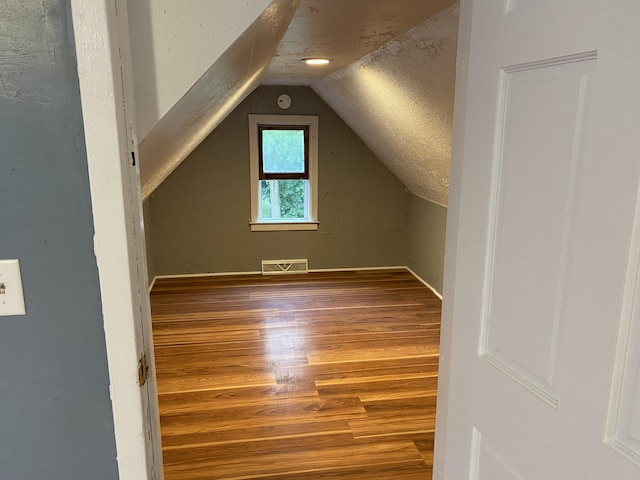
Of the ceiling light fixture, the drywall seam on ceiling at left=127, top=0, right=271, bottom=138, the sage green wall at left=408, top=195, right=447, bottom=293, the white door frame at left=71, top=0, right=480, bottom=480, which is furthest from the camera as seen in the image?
the sage green wall at left=408, top=195, right=447, bottom=293

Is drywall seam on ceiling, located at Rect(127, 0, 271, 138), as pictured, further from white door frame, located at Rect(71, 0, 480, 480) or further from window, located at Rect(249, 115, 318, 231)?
window, located at Rect(249, 115, 318, 231)

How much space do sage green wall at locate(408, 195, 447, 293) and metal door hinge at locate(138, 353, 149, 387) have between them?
345 centimetres

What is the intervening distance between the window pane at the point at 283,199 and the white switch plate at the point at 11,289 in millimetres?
3921

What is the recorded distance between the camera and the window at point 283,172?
461 cm

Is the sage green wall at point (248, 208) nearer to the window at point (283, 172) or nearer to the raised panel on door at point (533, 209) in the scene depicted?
the window at point (283, 172)

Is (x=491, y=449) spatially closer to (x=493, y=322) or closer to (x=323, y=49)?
(x=493, y=322)

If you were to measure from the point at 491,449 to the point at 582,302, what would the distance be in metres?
0.41

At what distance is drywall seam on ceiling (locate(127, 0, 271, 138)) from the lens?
3.13 feet

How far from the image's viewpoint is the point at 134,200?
935mm

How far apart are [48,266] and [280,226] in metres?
3.94

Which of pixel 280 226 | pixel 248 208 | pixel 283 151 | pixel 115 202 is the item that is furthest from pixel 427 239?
pixel 115 202

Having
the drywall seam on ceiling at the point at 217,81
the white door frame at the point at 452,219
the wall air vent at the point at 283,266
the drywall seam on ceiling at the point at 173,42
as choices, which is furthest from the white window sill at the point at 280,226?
the drywall seam on ceiling at the point at 173,42

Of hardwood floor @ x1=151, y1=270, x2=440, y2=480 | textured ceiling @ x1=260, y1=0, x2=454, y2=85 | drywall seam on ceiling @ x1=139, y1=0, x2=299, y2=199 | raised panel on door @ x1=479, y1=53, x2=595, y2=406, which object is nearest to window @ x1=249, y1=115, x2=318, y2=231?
hardwood floor @ x1=151, y1=270, x2=440, y2=480

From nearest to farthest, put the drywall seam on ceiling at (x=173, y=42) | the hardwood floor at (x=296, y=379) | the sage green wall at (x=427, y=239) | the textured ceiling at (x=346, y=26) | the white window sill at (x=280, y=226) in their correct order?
the drywall seam on ceiling at (x=173, y=42) → the textured ceiling at (x=346, y=26) → the hardwood floor at (x=296, y=379) → the sage green wall at (x=427, y=239) → the white window sill at (x=280, y=226)
